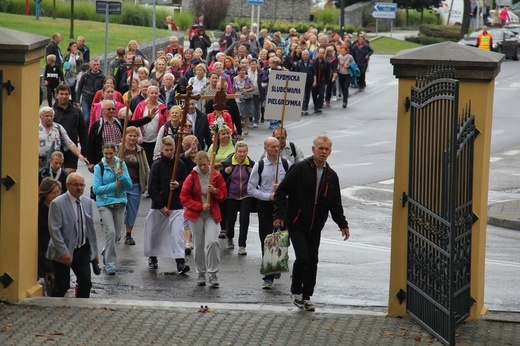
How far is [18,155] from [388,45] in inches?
1952

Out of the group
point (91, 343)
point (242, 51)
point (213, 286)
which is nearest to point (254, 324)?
point (91, 343)

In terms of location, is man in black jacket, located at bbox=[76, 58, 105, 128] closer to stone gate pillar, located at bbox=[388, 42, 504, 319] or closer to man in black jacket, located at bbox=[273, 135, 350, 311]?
man in black jacket, located at bbox=[273, 135, 350, 311]

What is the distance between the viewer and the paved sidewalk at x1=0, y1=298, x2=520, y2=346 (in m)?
10.6

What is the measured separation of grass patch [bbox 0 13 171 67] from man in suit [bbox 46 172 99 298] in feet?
95.0

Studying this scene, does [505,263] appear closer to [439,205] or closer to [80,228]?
[439,205]

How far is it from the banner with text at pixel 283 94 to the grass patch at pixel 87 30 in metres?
25.8

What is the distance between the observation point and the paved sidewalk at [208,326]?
416 inches

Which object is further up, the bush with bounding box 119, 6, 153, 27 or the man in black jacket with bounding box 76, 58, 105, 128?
the bush with bounding box 119, 6, 153, 27

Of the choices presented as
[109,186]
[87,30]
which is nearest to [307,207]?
[109,186]

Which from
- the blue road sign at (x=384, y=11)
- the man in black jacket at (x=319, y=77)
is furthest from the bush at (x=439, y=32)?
the man in black jacket at (x=319, y=77)

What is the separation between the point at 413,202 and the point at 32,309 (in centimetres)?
375

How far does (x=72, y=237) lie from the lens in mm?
12109

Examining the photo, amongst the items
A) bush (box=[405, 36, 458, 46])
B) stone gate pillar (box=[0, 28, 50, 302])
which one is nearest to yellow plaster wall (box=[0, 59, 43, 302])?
stone gate pillar (box=[0, 28, 50, 302])

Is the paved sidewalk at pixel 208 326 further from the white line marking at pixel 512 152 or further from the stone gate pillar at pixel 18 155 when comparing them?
the white line marking at pixel 512 152
